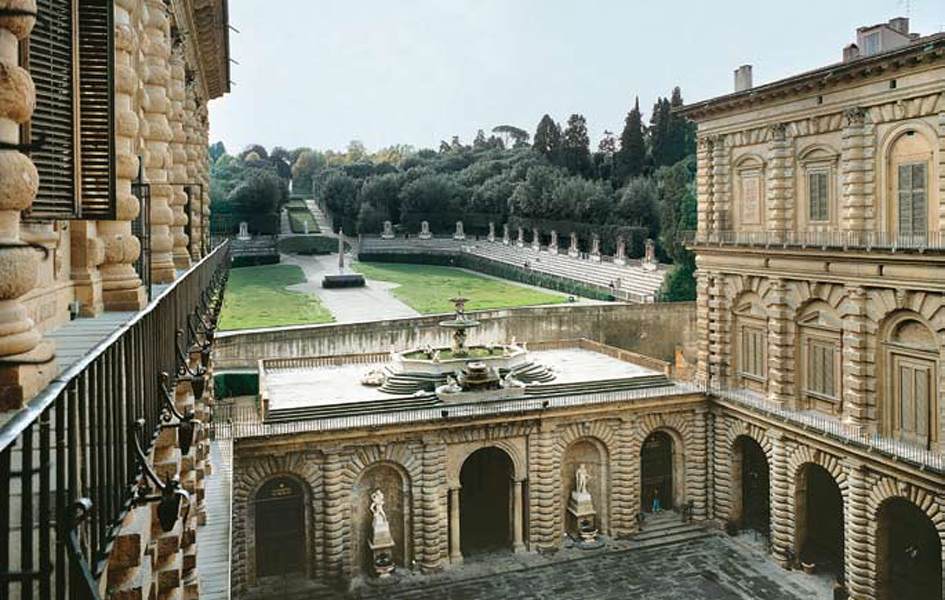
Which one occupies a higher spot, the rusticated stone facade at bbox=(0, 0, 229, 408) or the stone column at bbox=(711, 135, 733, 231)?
the stone column at bbox=(711, 135, 733, 231)

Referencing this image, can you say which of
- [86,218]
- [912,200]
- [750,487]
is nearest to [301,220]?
[750,487]

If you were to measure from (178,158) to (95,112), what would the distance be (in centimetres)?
1078

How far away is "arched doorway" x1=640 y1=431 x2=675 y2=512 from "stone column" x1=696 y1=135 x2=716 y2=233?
28.8ft

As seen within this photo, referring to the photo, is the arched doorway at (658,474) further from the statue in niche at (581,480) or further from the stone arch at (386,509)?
the stone arch at (386,509)

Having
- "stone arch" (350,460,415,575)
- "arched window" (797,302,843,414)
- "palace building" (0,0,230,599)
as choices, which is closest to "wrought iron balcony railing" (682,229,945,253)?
"arched window" (797,302,843,414)

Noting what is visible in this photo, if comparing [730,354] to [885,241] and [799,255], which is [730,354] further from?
[885,241]

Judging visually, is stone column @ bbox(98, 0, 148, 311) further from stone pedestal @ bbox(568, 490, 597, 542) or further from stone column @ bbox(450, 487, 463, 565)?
stone pedestal @ bbox(568, 490, 597, 542)

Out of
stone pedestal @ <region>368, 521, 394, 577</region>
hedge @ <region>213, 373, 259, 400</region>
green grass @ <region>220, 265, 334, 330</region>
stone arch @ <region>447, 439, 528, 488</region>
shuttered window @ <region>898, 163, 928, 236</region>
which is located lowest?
stone pedestal @ <region>368, 521, 394, 577</region>

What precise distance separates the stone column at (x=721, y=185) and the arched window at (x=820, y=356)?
217 inches

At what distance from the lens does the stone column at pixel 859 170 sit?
24734 mm

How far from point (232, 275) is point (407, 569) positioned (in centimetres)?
3903

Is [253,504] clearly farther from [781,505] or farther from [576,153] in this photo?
[576,153]

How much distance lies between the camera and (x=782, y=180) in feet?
92.5

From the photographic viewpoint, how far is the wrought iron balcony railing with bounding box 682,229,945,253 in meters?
22.7
